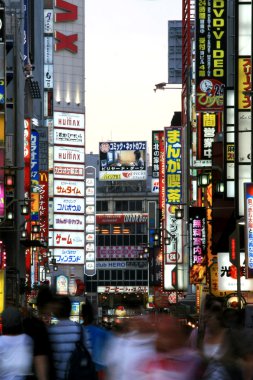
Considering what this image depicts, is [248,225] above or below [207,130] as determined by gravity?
below

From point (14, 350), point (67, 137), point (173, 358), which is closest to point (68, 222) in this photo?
point (67, 137)

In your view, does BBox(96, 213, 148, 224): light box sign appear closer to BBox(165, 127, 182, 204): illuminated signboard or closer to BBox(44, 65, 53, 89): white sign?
BBox(44, 65, 53, 89): white sign

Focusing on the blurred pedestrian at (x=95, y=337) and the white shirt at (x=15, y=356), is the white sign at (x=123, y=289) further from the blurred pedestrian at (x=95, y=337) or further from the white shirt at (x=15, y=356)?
the white shirt at (x=15, y=356)

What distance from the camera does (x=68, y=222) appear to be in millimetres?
95875

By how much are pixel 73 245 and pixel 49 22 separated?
731 inches

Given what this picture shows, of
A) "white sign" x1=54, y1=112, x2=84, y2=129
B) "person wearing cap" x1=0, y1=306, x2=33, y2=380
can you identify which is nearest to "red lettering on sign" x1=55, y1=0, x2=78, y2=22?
"white sign" x1=54, y1=112, x2=84, y2=129

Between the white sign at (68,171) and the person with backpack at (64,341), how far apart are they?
276 ft

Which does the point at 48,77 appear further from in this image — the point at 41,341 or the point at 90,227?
the point at 41,341

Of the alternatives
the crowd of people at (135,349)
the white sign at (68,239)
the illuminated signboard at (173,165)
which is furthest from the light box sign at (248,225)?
the white sign at (68,239)

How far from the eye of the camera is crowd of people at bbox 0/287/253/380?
8.37 metres

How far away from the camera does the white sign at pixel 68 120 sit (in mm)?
95250

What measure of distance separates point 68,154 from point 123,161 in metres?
67.5

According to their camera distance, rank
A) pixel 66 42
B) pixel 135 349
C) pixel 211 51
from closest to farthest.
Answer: pixel 135 349 < pixel 211 51 < pixel 66 42

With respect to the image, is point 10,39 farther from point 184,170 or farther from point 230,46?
point 230,46
